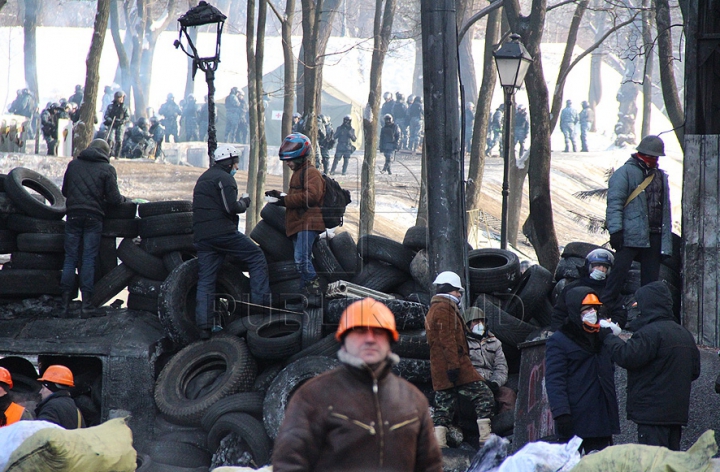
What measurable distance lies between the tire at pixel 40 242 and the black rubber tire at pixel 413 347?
469cm

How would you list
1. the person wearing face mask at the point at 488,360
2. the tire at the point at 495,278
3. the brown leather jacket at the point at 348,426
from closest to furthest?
the brown leather jacket at the point at 348,426 → the person wearing face mask at the point at 488,360 → the tire at the point at 495,278

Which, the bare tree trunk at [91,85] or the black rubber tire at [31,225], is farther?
the bare tree trunk at [91,85]

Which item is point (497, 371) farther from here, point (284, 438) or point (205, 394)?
point (284, 438)

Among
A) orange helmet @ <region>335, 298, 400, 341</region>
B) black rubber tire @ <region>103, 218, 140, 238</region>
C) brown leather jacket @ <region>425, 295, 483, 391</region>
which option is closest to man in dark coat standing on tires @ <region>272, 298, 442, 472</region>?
orange helmet @ <region>335, 298, 400, 341</region>

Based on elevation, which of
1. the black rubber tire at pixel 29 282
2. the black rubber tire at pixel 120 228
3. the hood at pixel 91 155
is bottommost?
the black rubber tire at pixel 29 282

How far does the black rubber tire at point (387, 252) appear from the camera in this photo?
10.6m

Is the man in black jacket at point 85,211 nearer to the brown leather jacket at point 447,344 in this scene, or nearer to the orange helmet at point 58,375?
the orange helmet at point 58,375

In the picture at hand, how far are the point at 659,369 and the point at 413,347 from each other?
3446 mm

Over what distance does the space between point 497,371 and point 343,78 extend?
41.7 meters

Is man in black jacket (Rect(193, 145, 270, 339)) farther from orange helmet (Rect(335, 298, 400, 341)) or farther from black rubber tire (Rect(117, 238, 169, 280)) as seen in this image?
orange helmet (Rect(335, 298, 400, 341))

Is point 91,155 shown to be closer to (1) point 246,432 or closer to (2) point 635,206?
(1) point 246,432

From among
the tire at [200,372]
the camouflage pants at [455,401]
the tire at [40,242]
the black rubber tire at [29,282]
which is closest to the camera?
the camouflage pants at [455,401]

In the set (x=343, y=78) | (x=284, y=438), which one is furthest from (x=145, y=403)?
(x=343, y=78)

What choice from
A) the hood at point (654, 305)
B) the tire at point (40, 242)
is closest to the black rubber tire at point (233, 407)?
the tire at point (40, 242)
